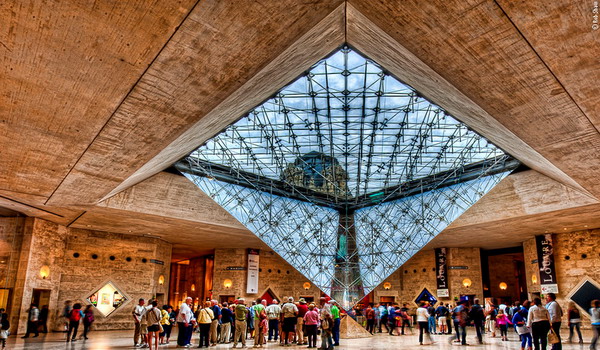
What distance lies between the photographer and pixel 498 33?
22.1 feet

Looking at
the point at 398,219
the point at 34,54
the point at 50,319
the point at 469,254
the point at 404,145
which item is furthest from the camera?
the point at 469,254

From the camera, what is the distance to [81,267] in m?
21.0

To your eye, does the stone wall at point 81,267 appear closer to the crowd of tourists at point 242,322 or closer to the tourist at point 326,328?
the crowd of tourists at point 242,322

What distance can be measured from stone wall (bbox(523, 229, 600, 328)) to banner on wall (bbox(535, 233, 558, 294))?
294 mm

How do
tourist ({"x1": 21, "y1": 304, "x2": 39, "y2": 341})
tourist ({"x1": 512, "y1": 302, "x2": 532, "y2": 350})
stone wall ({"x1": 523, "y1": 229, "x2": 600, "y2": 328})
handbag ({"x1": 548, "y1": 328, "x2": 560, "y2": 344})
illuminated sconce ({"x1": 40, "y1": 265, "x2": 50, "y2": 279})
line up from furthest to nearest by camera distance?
stone wall ({"x1": 523, "y1": 229, "x2": 600, "y2": 328}) → illuminated sconce ({"x1": 40, "y1": 265, "x2": 50, "y2": 279}) → tourist ({"x1": 21, "y1": 304, "x2": 39, "y2": 341}) → tourist ({"x1": 512, "y1": 302, "x2": 532, "y2": 350}) → handbag ({"x1": 548, "y1": 328, "x2": 560, "y2": 344})

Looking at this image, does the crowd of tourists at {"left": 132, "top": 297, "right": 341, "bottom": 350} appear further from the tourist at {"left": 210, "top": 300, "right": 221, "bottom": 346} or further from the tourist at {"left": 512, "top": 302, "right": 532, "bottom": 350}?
the tourist at {"left": 512, "top": 302, "right": 532, "bottom": 350}

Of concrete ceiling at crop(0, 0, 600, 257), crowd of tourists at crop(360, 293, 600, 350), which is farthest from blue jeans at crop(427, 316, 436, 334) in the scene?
concrete ceiling at crop(0, 0, 600, 257)

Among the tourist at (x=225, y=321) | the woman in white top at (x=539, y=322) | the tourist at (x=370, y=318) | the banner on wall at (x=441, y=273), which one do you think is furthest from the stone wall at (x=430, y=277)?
the woman in white top at (x=539, y=322)

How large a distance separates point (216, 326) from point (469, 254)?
61.5ft

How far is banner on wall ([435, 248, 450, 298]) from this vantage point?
1040 inches

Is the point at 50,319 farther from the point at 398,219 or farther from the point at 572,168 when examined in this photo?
the point at 572,168

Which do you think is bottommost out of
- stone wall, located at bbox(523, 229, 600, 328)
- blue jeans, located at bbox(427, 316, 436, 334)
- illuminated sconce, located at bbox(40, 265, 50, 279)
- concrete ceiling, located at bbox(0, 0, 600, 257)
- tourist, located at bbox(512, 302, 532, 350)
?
blue jeans, located at bbox(427, 316, 436, 334)

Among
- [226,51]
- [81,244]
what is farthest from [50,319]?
[226,51]

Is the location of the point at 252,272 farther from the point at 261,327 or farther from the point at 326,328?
the point at 326,328
